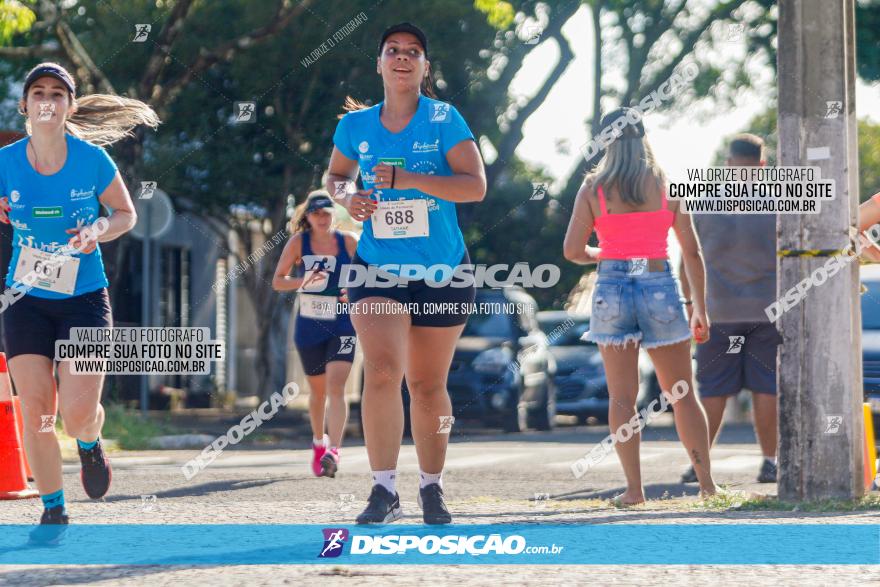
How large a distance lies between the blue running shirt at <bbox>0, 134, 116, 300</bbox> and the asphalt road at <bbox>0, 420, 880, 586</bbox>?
1.13 m

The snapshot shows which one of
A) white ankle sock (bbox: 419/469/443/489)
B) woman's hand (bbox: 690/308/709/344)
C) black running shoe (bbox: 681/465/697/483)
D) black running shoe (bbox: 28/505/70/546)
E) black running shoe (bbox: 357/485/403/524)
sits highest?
woman's hand (bbox: 690/308/709/344)

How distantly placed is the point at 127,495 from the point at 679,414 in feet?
10.7

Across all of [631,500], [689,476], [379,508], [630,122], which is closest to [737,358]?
[689,476]

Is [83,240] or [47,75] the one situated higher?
[47,75]

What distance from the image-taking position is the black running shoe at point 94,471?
23.7 ft

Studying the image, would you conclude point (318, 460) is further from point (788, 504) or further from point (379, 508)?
point (379, 508)

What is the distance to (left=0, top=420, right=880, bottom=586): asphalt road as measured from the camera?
16.5 ft

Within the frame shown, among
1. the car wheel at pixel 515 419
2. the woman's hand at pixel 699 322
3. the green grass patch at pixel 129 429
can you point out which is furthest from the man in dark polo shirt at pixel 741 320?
the car wheel at pixel 515 419

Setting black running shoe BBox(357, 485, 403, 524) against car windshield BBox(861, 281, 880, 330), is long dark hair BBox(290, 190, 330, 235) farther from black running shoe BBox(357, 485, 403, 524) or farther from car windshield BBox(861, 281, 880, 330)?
black running shoe BBox(357, 485, 403, 524)

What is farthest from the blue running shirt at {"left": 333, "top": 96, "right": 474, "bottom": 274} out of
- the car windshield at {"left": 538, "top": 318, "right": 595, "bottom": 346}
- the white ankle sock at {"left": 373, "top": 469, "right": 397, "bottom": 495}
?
the car windshield at {"left": 538, "top": 318, "right": 595, "bottom": 346}

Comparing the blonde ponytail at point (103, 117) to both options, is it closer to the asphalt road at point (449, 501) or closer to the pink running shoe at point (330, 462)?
the asphalt road at point (449, 501)

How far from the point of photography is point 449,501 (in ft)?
27.6

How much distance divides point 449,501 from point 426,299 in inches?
94.9

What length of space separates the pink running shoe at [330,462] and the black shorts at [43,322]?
366 cm
